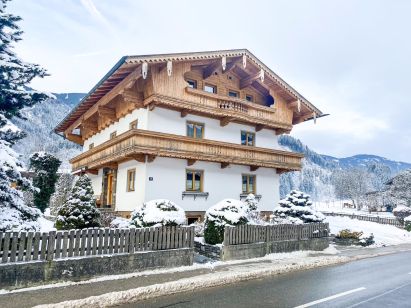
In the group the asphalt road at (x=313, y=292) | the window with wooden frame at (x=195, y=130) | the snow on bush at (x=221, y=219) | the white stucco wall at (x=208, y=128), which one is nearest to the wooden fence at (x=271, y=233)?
the snow on bush at (x=221, y=219)

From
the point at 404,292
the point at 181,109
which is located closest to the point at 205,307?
the point at 404,292

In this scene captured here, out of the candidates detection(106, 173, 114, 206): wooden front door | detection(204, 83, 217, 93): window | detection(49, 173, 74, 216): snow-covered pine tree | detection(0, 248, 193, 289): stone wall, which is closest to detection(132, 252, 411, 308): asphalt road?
detection(0, 248, 193, 289): stone wall

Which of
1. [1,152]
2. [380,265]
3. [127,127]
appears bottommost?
[380,265]

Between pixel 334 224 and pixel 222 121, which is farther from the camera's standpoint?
Answer: pixel 334 224

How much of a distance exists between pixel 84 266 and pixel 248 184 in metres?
17.7

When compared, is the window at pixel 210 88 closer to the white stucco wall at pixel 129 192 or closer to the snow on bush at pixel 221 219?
the white stucco wall at pixel 129 192

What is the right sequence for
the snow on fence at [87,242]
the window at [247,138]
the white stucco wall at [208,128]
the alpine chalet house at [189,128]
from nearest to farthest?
1. the snow on fence at [87,242]
2. the alpine chalet house at [189,128]
3. the white stucco wall at [208,128]
4. the window at [247,138]

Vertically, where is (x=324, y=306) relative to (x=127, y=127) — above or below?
below

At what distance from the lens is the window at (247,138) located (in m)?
26.1

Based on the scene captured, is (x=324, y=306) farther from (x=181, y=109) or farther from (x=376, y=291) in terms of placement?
(x=181, y=109)

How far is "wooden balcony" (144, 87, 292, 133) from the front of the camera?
20922mm

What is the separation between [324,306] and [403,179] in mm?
63725

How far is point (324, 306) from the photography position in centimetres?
735

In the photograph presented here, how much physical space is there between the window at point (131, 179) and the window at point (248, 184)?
8.64m
